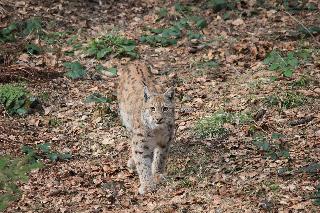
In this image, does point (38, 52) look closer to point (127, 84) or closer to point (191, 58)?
point (191, 58)

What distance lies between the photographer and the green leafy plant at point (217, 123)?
9.21 meters

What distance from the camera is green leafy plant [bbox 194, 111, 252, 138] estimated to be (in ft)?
30.2

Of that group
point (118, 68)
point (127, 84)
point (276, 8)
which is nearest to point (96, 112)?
point (127, 84)

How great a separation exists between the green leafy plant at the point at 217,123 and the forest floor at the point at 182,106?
2 centimetres

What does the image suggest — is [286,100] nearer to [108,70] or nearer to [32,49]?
[108,70]

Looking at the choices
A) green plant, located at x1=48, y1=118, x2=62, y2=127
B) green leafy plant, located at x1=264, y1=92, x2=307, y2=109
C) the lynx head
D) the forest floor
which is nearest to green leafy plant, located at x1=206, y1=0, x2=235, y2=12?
the forest floor

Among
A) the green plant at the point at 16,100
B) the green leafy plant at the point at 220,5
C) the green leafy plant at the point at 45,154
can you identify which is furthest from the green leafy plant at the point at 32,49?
the green leafy plant at the point at 220,5

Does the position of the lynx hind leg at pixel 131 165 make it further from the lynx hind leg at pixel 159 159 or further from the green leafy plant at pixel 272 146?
the green leafy plant at pixel 272 146

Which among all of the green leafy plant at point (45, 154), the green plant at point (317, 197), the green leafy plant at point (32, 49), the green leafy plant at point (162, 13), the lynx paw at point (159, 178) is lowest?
the green leafy plant at point (162, 13)

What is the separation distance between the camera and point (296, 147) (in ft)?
27.6

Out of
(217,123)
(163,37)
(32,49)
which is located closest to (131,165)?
(217,123)

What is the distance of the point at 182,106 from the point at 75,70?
256 centimetres

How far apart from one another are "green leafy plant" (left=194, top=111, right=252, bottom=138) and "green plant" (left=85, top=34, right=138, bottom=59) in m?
3.60

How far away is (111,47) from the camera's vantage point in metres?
12.9
